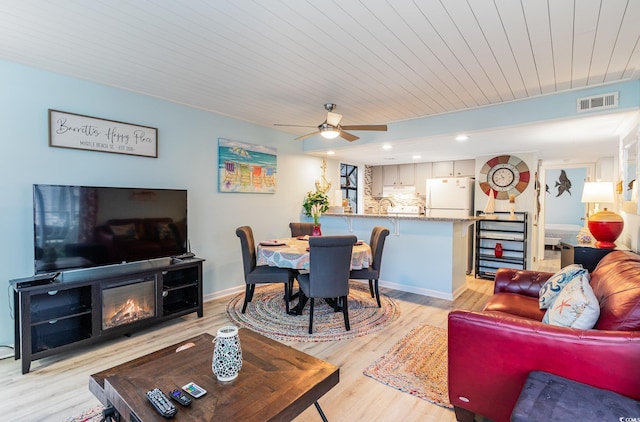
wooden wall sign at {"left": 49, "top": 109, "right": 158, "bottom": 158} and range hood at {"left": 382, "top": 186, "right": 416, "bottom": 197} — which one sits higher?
wooden wall sign at {"left": 49, "top": 109, "right": 158, "bottom": 158}

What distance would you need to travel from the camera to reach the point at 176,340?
2.96 metres

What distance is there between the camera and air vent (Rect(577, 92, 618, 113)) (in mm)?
2949

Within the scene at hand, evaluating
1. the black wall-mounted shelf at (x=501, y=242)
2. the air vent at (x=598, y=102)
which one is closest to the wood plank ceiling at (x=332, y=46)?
the air vent at (x=598, y=102)

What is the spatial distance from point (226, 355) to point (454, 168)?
6374mm

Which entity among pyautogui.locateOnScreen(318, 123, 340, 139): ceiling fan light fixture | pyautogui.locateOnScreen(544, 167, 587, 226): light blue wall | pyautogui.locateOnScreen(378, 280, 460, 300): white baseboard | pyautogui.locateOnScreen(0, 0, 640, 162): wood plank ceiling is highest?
pyautogui.locateOnScreen(0, 0, 640, 162): wood plank ceiling

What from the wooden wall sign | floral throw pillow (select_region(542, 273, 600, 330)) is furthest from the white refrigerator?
the wooden wall sign

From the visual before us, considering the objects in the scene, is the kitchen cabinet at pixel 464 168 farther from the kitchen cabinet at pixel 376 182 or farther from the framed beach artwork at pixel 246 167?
the framed beach artwork at pixel 246 167

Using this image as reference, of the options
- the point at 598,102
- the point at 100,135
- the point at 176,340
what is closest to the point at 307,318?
the point at 176,340

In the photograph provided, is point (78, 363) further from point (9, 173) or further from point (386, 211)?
point (386, 211)

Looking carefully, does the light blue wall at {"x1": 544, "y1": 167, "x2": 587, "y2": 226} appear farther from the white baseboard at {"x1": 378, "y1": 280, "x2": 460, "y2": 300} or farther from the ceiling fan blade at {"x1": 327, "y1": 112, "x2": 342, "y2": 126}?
the ceiling fan blade at {"x1": 327, "y1": 112, "x2": 342, "y2": 126}

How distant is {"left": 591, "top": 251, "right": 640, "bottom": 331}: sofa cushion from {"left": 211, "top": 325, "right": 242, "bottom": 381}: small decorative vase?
1800 mm

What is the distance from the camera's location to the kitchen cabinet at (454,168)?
21.4 feet

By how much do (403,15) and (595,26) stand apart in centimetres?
122

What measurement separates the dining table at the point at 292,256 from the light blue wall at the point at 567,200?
29.2 feet
